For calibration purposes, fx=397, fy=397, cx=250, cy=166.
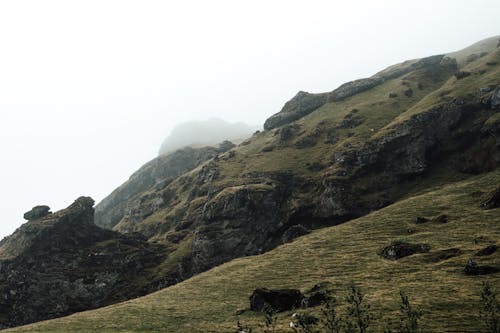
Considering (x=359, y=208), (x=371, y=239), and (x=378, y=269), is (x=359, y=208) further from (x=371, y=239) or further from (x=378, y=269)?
(x=378, y=269)

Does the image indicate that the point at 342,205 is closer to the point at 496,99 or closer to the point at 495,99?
the point at 495,99

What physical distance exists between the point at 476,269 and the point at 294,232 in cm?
5444

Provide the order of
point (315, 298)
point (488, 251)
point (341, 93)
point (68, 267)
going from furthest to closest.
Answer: point (341, 93), point (68, 267), point (488, 251), point (315, 298)

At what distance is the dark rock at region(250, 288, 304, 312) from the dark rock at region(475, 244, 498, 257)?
2458 centimetres

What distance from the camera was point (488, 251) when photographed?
5288cm

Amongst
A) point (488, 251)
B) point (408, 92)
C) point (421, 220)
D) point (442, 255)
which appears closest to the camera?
point (488, 251)

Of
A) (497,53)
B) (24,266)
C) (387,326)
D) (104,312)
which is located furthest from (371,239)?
(497,53)

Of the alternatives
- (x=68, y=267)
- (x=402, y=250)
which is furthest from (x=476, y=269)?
(x=68, y=267)

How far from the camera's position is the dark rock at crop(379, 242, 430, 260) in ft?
204

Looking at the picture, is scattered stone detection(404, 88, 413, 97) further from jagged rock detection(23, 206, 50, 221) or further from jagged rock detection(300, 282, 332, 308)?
jagged rock detection(23, 206, 50, 221)

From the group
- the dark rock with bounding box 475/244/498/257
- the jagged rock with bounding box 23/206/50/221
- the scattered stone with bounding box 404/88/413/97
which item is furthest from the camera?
the scattered stone with bounding box 404/88/413/97

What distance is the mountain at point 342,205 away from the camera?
186 feet

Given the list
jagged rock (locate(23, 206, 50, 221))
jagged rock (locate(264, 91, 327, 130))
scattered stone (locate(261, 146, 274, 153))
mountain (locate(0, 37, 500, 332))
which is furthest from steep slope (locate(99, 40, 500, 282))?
jagged rock (locate(264, 91, 327, 130))

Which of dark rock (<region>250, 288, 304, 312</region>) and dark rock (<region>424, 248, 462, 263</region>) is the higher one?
dark rock (<region>250, 288, 304, 312</region>)
